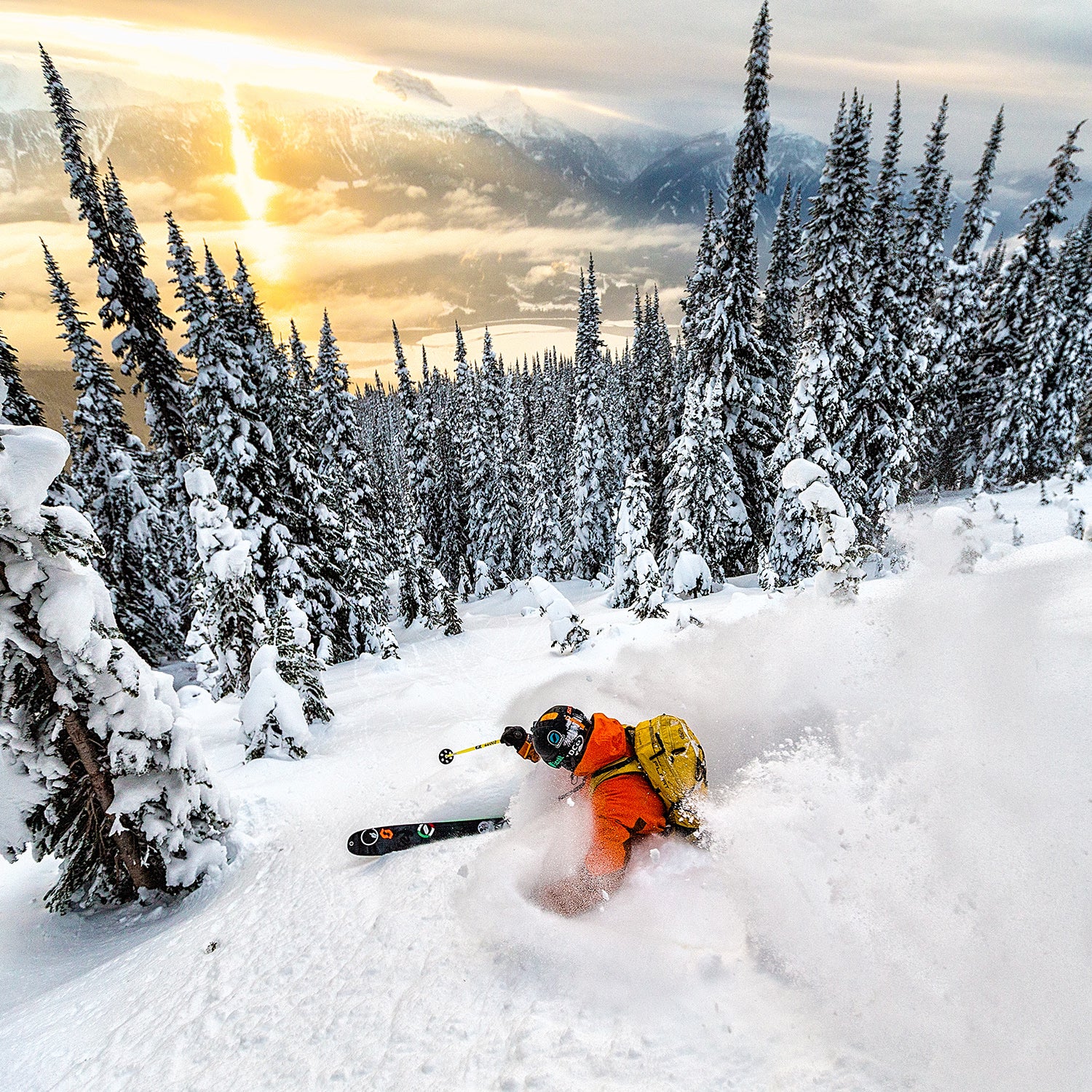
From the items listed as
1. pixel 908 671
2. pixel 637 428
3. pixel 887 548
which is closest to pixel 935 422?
pixel 637 428

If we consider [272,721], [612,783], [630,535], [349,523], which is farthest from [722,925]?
[349,523]

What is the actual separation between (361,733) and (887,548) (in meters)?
13.6

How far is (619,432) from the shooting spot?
38.4 metres

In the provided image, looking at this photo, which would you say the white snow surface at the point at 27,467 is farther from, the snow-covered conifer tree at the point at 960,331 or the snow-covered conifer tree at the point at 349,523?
the snow-covered conifer tree at the point at 960,331

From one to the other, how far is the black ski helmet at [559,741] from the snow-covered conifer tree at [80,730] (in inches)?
142

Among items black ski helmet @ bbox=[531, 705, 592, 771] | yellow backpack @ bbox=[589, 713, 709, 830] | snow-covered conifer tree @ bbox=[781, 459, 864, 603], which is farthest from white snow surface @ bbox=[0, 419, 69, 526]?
snow-covered conifer tree @ bbox=[781, 459, 864, 603]

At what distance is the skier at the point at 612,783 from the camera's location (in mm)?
4414

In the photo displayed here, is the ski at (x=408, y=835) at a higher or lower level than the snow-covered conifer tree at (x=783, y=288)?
lower

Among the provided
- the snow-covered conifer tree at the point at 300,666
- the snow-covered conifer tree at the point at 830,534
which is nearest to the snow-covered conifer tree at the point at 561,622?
the snow-covered conifer tree at the point at 300,666

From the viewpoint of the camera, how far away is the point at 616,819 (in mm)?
4617

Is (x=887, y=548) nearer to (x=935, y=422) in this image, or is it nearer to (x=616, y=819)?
(x=616, y=819)

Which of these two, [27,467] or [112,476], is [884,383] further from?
[112,476]

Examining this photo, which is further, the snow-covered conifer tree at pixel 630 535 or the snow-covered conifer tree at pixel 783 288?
the snow-covered conifer tree at pixel 783 288

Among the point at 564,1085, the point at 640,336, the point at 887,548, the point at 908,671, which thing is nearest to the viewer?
the point at 564,1085
